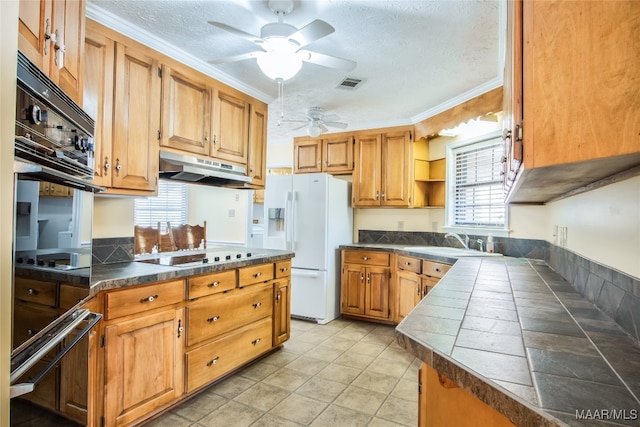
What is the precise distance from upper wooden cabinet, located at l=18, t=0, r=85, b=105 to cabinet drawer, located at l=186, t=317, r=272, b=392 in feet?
5.40

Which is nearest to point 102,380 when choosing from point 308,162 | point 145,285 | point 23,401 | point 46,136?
point 145,285

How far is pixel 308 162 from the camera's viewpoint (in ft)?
15.1

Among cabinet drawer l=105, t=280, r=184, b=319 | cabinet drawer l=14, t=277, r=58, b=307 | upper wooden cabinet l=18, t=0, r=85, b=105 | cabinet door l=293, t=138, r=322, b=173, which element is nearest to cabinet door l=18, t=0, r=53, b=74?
upper wooden cabinet l=18, t=0, r=85, b=105

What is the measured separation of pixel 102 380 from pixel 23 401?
3.56 feet

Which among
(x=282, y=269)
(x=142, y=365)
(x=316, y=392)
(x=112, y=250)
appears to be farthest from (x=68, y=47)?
(x=316, y=392)

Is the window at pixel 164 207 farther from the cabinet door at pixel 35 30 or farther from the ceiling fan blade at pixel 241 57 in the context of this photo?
the cabinet door at pixel 35 30

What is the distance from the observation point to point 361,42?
229 cm

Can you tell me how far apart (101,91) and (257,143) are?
138 cm

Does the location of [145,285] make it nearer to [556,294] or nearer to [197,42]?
[197,42]

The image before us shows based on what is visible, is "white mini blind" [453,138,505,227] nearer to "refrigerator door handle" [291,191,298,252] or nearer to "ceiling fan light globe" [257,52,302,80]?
"refrigerator door handle" [291,191,298,252]

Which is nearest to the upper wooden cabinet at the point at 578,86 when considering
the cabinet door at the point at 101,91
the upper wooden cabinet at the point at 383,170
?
the cabinet door at the point at 101,91

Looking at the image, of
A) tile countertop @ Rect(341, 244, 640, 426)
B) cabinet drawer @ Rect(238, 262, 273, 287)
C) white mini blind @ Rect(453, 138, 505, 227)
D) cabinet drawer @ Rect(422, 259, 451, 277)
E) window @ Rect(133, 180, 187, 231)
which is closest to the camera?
tile countertop @ Rect(341, 244, 640, 426)

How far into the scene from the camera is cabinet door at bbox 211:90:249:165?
107 inches

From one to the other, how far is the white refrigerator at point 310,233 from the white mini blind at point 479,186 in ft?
4.60
